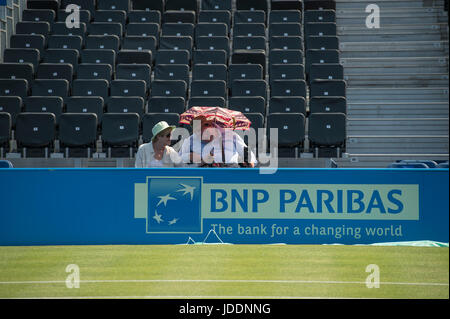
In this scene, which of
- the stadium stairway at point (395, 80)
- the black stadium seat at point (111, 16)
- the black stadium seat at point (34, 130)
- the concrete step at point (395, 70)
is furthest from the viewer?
the black stadium seat at point (111, 16)

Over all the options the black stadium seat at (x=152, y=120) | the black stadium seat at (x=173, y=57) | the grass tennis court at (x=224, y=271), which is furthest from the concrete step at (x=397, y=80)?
the grass tennis court at (x=224, y=271)

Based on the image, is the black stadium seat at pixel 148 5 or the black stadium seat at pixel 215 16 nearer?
the black stadium seat at pixel 215 16

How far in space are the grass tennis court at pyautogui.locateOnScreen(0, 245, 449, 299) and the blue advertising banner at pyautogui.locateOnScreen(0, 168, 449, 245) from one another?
21 centimetres

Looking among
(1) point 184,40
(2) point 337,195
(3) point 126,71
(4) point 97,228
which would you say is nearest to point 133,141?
(3) point 126,71

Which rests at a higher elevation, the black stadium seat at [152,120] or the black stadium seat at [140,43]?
the black stadium seat at [140,43]

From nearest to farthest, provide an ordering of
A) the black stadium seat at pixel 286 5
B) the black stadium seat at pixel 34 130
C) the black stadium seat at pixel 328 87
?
1. the black stadium seat at pixel 34 130
2. the black stadium seat at pixel 328 87
3. the black stadium seat at pixel 286 5

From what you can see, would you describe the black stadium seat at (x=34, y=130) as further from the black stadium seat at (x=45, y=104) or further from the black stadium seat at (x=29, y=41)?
the black stadium seat at (x=29, y=41)

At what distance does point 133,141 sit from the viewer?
40.8 ft

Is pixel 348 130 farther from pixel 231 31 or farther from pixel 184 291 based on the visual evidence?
pixel 184 291

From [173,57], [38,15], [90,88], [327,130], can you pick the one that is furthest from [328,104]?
[38,15]

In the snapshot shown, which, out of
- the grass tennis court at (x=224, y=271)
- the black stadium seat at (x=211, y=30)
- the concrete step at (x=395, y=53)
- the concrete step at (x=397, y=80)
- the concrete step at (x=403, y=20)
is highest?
the concrete step at (x=403, y=20)

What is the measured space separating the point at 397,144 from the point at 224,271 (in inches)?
290

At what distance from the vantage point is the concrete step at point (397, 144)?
1297cm
